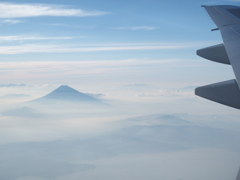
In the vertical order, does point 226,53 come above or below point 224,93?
above

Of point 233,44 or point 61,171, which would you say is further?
point 61,171

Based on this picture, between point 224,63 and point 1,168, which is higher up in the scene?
point 224,63

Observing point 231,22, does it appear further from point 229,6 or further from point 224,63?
point 229,6

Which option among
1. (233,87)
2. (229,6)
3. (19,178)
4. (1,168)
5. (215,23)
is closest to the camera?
(233,87)

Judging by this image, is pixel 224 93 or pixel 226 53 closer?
pixel 224 93

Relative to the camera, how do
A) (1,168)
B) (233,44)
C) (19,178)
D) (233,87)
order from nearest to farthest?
(233,87)
(233,44)
(19,178)
(1,168)

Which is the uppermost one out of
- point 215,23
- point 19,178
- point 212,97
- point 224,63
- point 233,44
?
point 215,23

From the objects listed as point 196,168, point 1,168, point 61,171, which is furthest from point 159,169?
point 1,168
